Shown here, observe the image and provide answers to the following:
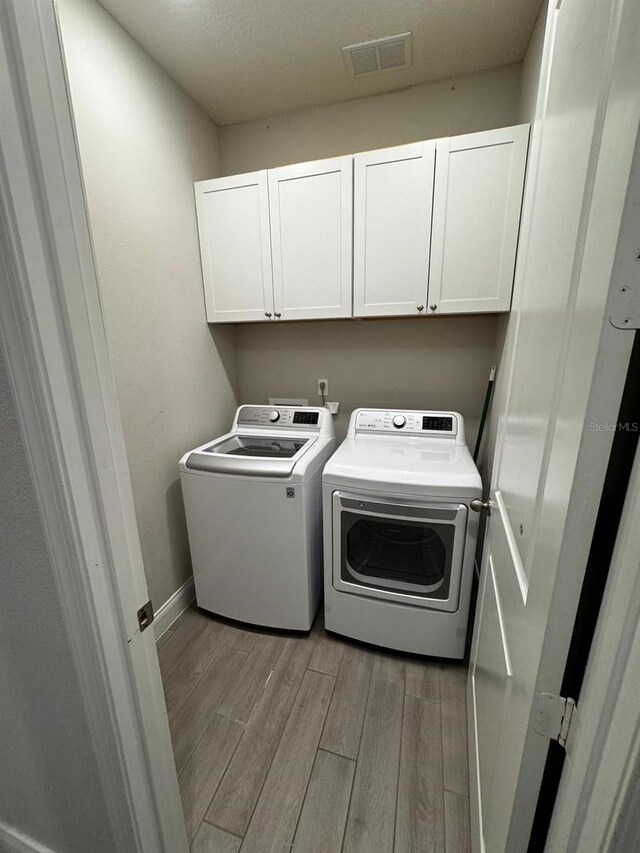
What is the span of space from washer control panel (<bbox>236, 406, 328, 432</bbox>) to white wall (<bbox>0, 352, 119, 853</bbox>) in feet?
4.85

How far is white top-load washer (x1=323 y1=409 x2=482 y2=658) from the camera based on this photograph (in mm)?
1396

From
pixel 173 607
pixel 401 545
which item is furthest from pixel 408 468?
pixel 173 607

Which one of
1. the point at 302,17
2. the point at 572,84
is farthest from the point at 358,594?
the point at 302,17

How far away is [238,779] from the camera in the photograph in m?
1.19

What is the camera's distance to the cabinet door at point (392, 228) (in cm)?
158

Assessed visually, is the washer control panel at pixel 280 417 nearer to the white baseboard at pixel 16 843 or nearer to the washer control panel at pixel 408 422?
the washer control panel at pixel 408 422

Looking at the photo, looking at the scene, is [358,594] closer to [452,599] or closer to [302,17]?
[452,599]

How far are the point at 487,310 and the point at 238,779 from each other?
207 cm

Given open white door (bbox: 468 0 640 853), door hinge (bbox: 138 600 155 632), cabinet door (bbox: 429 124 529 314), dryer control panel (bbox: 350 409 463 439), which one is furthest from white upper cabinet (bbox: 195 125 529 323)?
door hinge (bbox: 138 600 155 632)

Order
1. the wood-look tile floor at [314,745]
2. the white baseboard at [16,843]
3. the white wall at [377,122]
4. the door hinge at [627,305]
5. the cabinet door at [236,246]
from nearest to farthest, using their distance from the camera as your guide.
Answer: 1. the door hinge at [627,305]
2. the white baseboard at [16,843]
3. the wood-look tile floor at [314,745]
4. the white wall at [377,122]
5. the cabinet door at [236,246]

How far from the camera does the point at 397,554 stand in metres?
1.59

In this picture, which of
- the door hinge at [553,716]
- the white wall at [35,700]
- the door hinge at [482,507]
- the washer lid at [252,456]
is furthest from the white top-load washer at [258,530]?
the door hinge at [553,716]

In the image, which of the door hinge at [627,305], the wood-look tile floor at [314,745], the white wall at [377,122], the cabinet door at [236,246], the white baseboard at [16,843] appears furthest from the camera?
the cabinet door at [236,246]

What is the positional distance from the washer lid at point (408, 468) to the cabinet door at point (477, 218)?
0.69m
